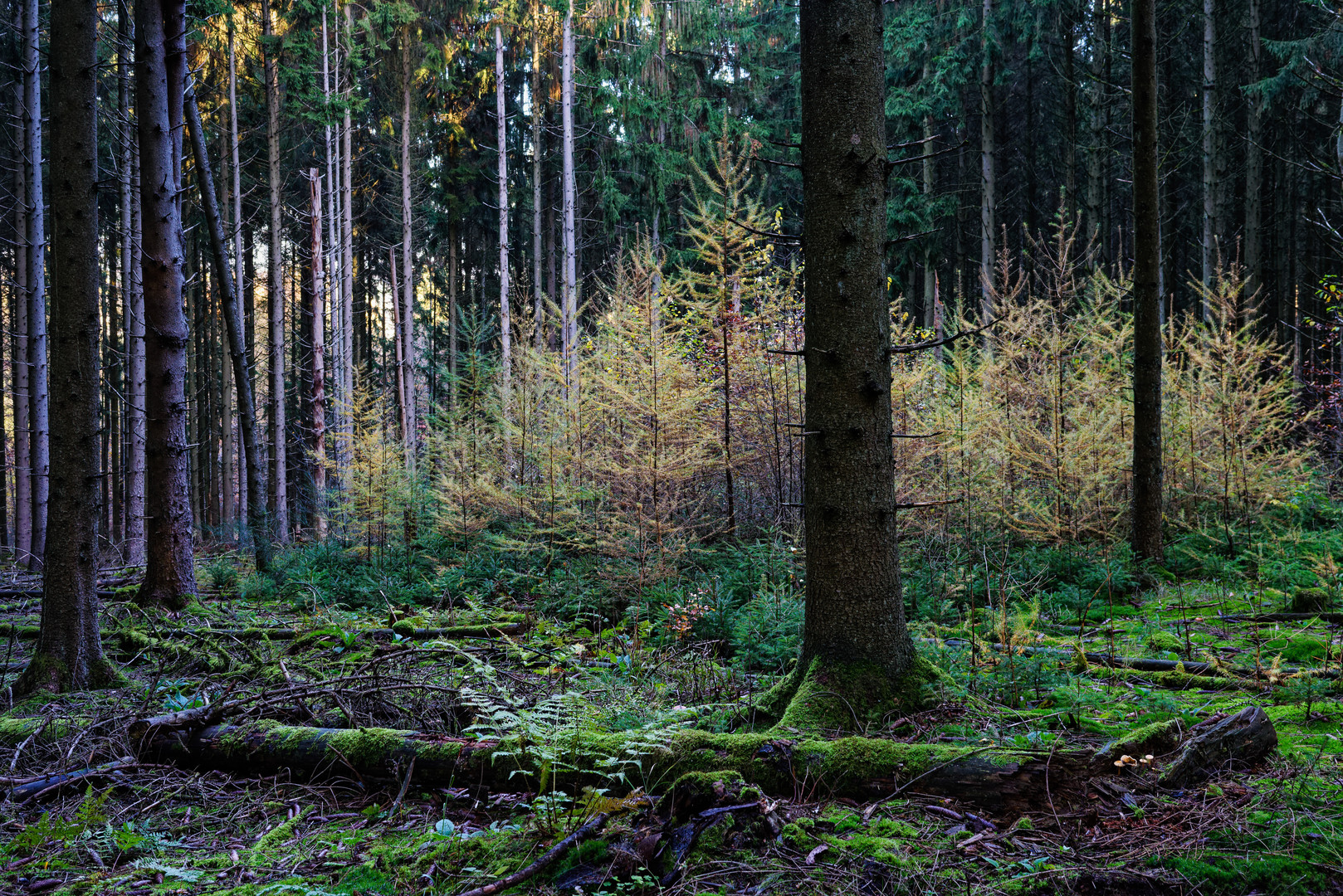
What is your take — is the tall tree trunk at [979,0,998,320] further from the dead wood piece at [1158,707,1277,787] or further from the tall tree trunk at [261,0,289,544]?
the dead wood piece at [1158,707,1277,787]

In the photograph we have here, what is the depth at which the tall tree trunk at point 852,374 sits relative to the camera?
380 centimetres

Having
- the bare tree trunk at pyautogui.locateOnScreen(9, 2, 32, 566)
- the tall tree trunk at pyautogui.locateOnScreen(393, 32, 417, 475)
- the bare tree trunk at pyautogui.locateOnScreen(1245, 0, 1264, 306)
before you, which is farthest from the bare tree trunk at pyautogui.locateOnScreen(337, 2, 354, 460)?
the bare tree trunk at pyautogui.locateOnScreen(1245, 0, 1264, 306)

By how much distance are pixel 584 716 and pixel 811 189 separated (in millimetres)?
2789

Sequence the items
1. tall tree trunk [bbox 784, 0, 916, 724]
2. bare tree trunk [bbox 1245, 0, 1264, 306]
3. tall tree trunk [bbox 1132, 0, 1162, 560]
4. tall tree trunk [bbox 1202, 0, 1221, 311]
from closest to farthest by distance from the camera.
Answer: tall tree trunk [bbox 784, 0, 916, 724], tall tree trunk [bbox 1132, 0, 1162, 560], tall tree trunk [bbox 1202, 0, 1221, 311], bare tree trunk [bbox 1245, 0, 1264, 306]

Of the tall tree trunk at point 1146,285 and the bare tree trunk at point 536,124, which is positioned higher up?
the bare tree trunk at point 536,124

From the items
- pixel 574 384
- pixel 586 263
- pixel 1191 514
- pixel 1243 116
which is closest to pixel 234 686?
pixel 574 384

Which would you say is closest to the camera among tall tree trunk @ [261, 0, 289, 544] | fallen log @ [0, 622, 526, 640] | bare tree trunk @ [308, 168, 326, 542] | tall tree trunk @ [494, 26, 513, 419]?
fallen log @ [0, 622, 526, 640]

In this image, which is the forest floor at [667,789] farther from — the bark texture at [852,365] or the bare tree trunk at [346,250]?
the bare tree trunk at [346,250]

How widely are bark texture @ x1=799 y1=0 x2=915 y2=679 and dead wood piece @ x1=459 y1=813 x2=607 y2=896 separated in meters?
1.57

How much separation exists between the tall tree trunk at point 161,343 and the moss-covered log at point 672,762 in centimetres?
467

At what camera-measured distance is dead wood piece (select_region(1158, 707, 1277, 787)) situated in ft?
9.30

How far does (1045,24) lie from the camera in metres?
20.2

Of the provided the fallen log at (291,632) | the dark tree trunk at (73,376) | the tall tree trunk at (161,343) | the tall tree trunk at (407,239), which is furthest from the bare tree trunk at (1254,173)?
the dark tree trunk at (73,376)

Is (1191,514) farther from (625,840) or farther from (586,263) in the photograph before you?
(586,263)
